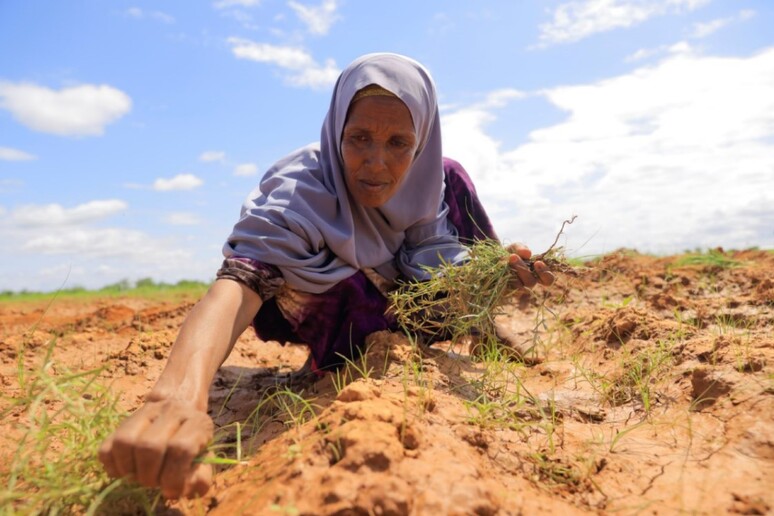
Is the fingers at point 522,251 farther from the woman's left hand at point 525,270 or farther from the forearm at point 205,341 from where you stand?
the forearm at point 205,341

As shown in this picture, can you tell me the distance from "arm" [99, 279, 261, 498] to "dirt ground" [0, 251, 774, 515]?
18 centimetres

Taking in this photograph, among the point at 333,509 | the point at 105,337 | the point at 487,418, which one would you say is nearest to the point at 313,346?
the point at 487,418

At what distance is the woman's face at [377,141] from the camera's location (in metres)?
2.55

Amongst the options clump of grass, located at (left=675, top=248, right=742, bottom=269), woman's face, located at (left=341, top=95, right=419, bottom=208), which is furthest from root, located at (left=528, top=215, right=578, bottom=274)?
clump of grass, located at (left=675, top=248, right=742, bottom=269)

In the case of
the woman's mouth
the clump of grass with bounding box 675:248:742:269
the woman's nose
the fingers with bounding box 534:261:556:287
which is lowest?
the fingers with bounding box 534:261:556:287

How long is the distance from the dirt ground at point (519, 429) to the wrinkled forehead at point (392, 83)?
1.07m

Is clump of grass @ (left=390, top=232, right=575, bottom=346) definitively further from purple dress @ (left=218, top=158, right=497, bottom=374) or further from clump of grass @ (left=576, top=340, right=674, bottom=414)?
clump of grass @ (left=576, top=340, right=674, bottom=414)

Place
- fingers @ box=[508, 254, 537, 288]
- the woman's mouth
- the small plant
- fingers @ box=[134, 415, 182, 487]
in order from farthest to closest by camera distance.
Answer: the woman's mouth
fingers @ box=[508, 254, 537, 288]
the small plant
fingers @ box=[134, 415, 182, 487]

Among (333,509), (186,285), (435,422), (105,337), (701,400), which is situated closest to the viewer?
(333,509)

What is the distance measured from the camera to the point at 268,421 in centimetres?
228

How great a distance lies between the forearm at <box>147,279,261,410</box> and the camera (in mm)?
1617

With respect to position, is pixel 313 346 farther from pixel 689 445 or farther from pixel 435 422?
pixel 689 445

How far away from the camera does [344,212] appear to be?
9.08ft

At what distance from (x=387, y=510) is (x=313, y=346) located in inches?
65.5
